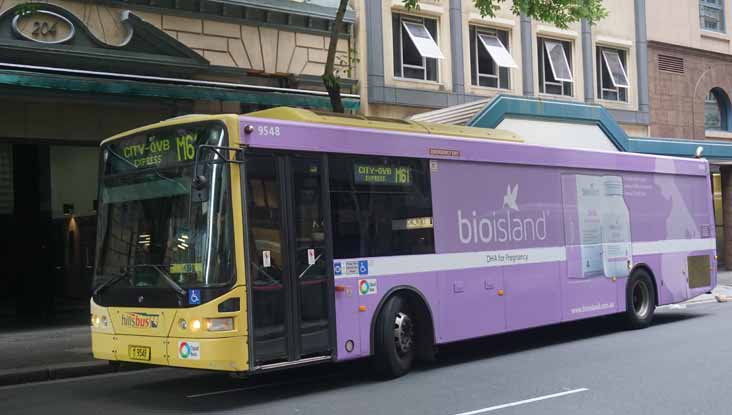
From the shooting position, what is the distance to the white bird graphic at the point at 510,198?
12.6 meters

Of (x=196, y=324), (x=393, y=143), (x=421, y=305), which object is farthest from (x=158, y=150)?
(x=421, y=305)

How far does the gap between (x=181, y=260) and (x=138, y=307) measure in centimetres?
85

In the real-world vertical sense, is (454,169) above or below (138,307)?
above

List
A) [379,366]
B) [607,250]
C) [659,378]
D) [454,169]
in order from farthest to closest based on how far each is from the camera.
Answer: [607,250], [454,169], [379,366], [659,378]

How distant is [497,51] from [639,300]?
10423mm

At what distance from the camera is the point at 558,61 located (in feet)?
85.7

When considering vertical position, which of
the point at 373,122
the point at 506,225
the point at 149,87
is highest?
the point at 149,87

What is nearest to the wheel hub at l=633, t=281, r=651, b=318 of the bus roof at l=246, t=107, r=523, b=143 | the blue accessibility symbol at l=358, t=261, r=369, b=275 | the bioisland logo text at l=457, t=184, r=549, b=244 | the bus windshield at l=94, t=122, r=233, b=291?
the bioisland logo text at l=457, t=184, r=549, b=244

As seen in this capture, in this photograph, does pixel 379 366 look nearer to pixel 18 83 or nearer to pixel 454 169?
pixel 454 169

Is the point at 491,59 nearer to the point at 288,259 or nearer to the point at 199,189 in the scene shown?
the point at 288,259

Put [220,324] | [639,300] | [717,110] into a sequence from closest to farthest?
[220,324] → [639,300] → [717,110]

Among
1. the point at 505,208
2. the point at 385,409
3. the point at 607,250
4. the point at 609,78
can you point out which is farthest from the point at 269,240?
the point at 609,78

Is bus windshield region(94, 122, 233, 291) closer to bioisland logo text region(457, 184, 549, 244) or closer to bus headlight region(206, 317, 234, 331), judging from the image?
bus headlight region(206, 317, 234, 331)

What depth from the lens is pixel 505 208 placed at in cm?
1262
